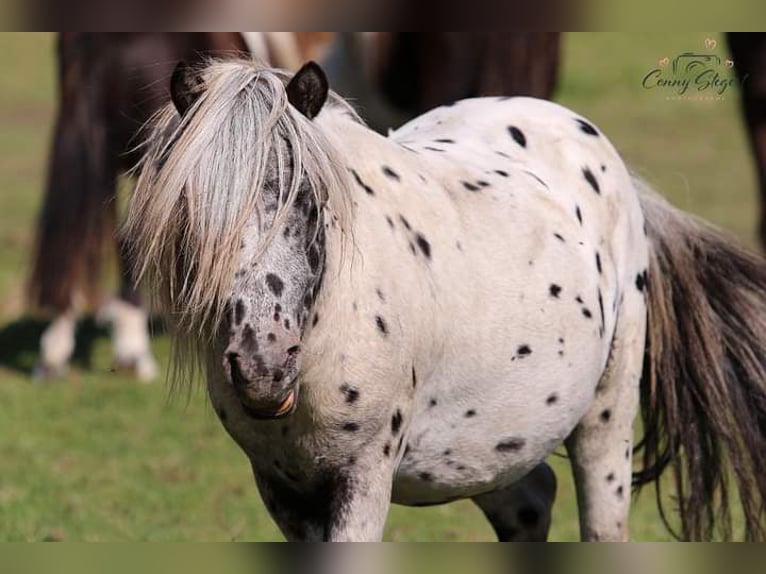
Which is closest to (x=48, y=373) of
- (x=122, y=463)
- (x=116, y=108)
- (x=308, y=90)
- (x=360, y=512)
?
(x=116, y=108)

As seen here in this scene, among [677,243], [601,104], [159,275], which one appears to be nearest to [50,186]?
[677,243]

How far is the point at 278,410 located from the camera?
120 inches

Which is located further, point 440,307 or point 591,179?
point 591,179

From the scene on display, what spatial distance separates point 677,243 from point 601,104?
1730 cm

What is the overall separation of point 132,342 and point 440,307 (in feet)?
17.6

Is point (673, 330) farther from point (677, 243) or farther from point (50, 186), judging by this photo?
point (50, 186)

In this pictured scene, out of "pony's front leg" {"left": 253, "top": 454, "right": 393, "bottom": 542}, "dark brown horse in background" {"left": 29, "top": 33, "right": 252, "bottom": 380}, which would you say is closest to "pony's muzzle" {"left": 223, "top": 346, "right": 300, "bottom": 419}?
"pony's front leg" {"left": 253, "top": 454, "right": 393, "bottom": 542}

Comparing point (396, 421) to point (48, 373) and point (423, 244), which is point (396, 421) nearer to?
point (423, 244)

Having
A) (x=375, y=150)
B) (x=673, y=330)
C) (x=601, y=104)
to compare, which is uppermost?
(x=601, y=104)

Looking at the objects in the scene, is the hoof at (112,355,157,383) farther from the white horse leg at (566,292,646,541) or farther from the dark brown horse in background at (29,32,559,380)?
the white horse leg at (566,292,646,541)

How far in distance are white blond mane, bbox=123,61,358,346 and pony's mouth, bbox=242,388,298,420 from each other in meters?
0.22

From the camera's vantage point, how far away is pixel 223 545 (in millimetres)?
3471

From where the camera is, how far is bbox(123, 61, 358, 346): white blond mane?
9.91 feet

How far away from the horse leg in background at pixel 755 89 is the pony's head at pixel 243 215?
17.1 feet
